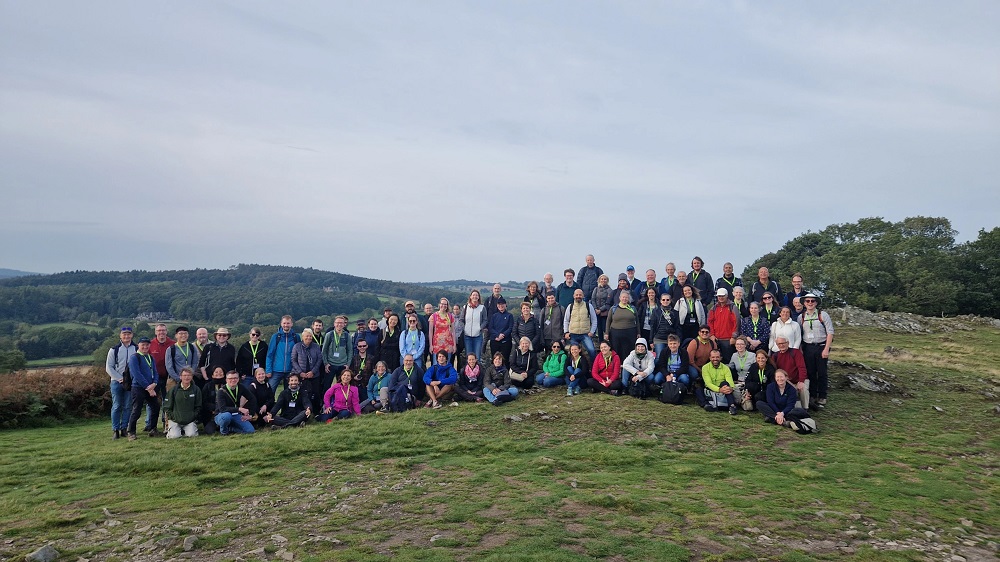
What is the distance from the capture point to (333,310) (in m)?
94.2

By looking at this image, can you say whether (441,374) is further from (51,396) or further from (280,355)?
(51,396)

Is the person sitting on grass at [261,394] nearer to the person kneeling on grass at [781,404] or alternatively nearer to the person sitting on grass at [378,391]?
the person sitting on grass at [378,391]

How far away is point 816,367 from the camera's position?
14.7 meters

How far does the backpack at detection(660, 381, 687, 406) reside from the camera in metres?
14.7

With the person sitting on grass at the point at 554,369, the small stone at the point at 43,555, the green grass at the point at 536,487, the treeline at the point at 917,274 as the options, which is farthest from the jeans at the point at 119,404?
the treeline at the point at 917,274

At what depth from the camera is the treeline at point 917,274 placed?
51156 millimetres

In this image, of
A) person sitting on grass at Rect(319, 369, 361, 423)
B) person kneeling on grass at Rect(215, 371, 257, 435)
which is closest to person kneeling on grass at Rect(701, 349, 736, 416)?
person sitting on grass at Rect(319, 369, 361, 423)

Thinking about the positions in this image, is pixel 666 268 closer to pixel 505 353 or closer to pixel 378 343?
pixel 505 353

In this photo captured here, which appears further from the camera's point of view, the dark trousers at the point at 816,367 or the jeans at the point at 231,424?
the dark trousers at the point at 816,367

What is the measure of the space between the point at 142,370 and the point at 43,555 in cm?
824

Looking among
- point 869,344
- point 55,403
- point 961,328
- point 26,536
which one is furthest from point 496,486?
point 961,328

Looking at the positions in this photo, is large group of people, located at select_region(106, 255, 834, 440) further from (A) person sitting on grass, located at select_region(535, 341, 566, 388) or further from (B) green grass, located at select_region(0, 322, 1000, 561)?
(B) green grass, located at select_region(0, 322, 1000, 561)

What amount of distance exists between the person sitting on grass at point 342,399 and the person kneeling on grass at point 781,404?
1034 centimetres

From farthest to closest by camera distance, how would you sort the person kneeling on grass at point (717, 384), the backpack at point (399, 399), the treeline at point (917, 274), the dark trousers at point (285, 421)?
1. the treeline at point (917, 274)
2. the backpack at point (399, 399)
3. the person kneeling on grass at point (717, 384)
4. the dark trousers at point (285, 421)
